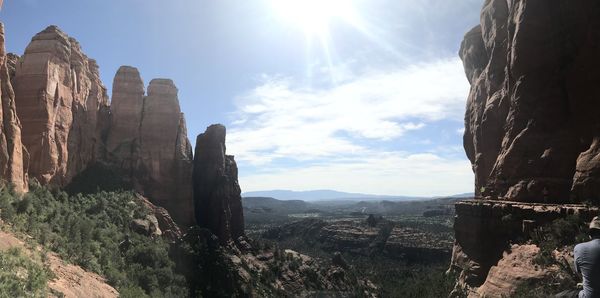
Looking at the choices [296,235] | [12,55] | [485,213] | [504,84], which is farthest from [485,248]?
[296,235]

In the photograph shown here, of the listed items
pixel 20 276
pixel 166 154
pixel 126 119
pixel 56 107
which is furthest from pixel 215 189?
pixel 20 276

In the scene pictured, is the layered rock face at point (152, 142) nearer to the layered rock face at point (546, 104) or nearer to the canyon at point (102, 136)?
the canyon at point (102, 136)

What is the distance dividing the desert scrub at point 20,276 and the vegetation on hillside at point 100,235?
5.71 m

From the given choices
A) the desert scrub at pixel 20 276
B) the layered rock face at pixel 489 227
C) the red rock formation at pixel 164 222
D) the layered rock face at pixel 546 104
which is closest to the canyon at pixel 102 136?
the red rock formation at pixel 164 222

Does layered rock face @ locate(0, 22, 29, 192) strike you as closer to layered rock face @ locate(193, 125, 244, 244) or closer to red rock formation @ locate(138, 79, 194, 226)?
red rock formation @ locate(138, 79, 194, 226)

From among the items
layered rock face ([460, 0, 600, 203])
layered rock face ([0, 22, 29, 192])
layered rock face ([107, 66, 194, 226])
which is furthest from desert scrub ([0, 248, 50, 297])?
layered rock face ([107, 66, 194, 226])

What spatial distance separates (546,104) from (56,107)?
131 ft

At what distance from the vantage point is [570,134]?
24.9 metres

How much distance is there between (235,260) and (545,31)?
42289 mm

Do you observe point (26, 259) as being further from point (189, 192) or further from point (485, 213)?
point (189, 192)

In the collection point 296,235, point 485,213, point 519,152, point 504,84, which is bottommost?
point 296,235

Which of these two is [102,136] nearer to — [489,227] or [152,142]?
[152,142]

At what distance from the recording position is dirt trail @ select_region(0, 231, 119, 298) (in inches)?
787

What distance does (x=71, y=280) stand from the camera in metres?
22.2
